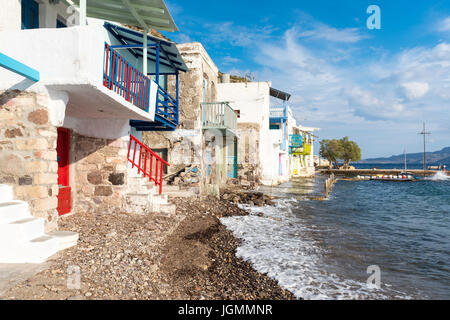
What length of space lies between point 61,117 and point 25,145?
2.61 ft

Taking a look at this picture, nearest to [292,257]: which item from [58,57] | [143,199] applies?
[143,199]

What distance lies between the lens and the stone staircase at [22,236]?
4.26 meters

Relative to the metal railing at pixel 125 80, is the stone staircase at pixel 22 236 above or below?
below

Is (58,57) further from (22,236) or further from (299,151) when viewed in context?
(299,151)

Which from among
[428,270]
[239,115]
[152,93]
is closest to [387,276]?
[428,270]

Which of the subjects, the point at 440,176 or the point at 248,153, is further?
the point at 440,176

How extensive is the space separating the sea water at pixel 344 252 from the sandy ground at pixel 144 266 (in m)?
0.77

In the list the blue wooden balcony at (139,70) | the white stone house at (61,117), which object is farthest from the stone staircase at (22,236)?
the blue wooden balcony at (139,70)

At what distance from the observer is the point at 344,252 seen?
7.77m
